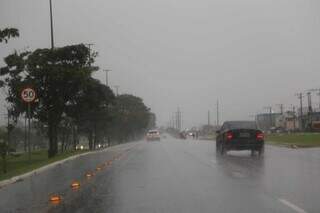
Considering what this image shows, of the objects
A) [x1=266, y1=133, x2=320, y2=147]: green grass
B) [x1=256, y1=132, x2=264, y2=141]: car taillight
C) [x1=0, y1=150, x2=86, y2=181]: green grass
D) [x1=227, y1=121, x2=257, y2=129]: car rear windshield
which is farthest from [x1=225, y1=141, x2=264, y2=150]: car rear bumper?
[x1=266, y1=133, x2=320, y2=147]: green grass

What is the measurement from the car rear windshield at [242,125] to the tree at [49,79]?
1247 cm

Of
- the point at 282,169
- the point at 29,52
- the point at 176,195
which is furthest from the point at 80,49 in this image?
the point at 176,195

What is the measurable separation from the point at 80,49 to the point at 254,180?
94.2ft

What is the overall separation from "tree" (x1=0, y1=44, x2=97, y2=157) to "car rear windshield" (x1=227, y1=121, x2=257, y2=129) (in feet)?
40.9

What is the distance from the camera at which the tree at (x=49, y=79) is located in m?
43.1

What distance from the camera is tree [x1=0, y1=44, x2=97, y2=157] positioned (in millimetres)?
43094

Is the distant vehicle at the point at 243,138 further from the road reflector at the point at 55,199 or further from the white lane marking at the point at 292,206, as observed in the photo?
the white lane marking at the point at 292,206

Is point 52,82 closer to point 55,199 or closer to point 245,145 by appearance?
point 245,145

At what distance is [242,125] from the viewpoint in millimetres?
34500

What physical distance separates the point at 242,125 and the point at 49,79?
46.9 feet

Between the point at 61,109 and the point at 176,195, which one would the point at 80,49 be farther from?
the point at 176,195

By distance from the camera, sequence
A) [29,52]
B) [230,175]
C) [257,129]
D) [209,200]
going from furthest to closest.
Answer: [29,52] → [257,129] → [230,175] → [209,200]

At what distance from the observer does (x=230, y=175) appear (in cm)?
2059

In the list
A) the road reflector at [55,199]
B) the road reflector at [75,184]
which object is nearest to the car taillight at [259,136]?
the road reflector at [75,184]
